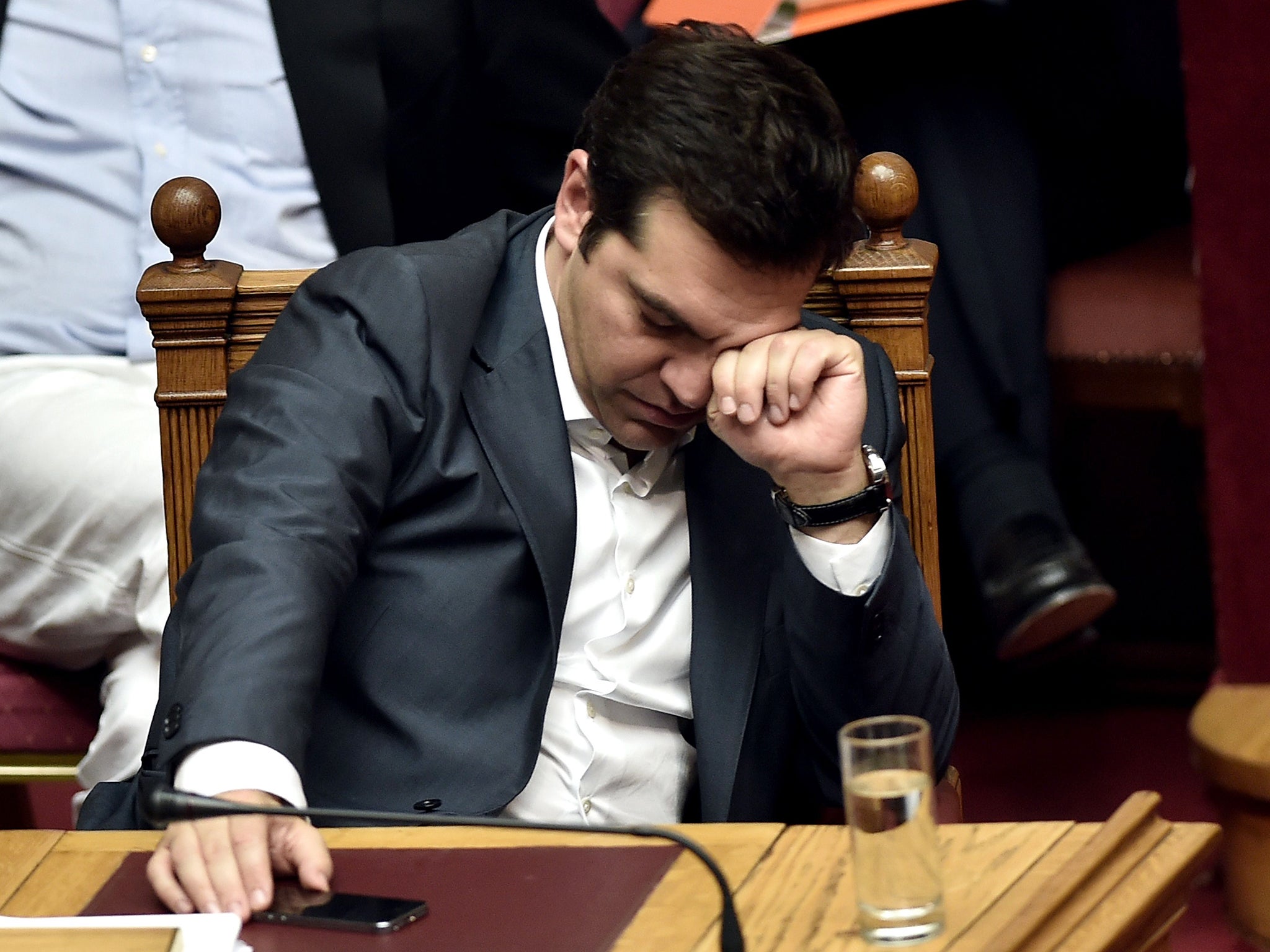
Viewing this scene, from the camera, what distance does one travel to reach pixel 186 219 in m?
1.46

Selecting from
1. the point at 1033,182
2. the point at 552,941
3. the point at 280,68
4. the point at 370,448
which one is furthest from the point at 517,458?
the point at 1033,182

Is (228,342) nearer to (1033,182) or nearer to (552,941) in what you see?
(552,941)

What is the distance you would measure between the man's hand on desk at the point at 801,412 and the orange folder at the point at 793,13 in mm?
870

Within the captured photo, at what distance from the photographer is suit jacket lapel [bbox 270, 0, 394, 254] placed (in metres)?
2.01

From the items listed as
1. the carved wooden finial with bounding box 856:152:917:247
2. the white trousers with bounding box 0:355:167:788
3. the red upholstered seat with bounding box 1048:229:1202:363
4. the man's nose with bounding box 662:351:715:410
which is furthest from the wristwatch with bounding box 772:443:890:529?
the red upholstered seat with bounding box 1048:229:1202:363

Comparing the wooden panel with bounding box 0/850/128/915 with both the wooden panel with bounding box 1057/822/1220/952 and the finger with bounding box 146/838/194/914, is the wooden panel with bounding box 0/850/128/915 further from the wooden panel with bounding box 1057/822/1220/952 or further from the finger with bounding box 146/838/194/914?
the wooden panel with bounding box 1057/822/1220/952

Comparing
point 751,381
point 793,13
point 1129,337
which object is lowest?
point 1129,337

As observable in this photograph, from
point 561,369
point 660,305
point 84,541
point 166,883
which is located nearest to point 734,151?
point 660,305

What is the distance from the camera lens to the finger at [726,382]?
124 cm

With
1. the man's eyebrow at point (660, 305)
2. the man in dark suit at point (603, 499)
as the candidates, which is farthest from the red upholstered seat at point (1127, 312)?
the man's eyebrow at point (660, 305)

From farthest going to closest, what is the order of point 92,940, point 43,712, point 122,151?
point 122,151
point 43,712
point 92,940

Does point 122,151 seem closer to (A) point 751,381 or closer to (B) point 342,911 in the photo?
(A) point 751,381

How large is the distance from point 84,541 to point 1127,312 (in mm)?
1378

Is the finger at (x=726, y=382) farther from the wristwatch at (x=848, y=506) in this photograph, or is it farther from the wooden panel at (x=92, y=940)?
the wooden panel at (x=92, y=940)
